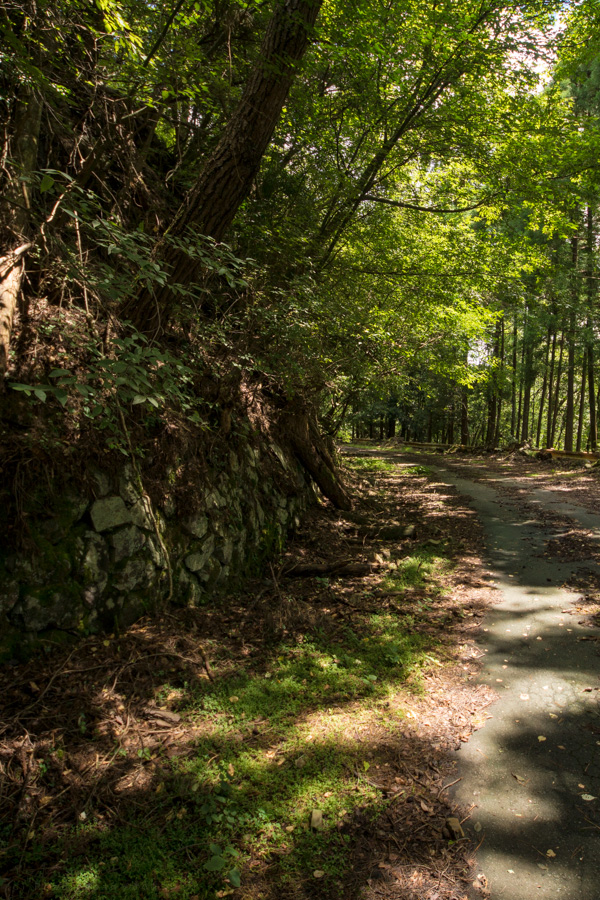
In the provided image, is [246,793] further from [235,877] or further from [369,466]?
[369,466]

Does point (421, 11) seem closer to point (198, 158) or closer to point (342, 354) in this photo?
point (198, 158)

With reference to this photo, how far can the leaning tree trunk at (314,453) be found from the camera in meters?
8.16

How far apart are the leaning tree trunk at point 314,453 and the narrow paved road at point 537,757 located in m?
3.78

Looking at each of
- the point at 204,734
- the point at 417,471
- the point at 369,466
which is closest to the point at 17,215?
the point at 204,734

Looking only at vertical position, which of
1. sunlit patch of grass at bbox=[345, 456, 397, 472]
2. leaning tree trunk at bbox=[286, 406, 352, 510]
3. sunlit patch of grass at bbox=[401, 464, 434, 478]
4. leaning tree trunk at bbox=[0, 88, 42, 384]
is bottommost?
sunlit patch of grass at bbox=[401, 464, 434, 478]

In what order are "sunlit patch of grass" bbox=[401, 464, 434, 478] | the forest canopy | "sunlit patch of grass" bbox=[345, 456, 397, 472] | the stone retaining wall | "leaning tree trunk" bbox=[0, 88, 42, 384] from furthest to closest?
1. "sunlit patch of grass" bbox=[345, 456, 397, 472]
2. "sunlit patch of grass" bbox=[401, 464, 434, 478]
3. the forest canopy
4. "leaning tree trunk" bbox=[0, 88, 42, 384]
5. the stone retaining wall

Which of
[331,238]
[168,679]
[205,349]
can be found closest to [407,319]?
[331,238]

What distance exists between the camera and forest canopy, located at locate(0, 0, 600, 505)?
3777 mm

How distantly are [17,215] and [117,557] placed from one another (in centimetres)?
299

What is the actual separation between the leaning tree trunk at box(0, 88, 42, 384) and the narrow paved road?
4.45 metres

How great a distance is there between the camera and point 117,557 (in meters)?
4.01

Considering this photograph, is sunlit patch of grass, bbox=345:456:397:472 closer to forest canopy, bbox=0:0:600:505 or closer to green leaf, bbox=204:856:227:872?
forest canopy, bbox=0:0:600:505

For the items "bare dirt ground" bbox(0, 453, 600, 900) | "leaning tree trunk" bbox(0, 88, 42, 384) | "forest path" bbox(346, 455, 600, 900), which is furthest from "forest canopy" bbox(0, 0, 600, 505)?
"forest path" bbox(346, 455, 600, 900)

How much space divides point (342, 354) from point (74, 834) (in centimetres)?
677
